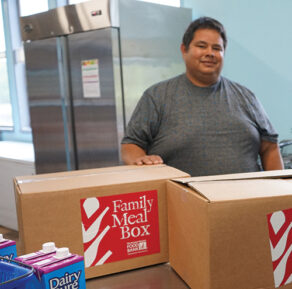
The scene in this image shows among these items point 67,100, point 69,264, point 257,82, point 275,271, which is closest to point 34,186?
point 69,264

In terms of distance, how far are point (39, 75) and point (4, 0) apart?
2.12 m

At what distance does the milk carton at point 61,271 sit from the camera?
0.75m

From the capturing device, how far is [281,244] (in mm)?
960

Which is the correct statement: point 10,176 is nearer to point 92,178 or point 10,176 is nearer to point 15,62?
point 15,62

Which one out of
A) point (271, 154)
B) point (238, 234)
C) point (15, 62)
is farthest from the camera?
point (15, 62)

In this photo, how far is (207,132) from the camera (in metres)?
1.74

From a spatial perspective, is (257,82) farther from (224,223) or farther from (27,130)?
(27,130)

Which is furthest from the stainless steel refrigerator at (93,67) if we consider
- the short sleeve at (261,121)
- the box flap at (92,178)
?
the box flap at (92,178)

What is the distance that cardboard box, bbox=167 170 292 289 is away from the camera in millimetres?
905

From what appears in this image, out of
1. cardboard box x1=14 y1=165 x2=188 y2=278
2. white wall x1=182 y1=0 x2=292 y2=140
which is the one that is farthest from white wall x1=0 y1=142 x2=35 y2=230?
cardboard box x1=14 y1=165 x2=188 y2=278

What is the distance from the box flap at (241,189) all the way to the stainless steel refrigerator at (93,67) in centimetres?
173

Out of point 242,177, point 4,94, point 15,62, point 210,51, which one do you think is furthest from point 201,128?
point 4,94

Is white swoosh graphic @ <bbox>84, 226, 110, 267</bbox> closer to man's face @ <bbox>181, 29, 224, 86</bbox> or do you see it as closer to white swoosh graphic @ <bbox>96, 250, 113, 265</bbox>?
white swoosh graphic @ <bbox>96, 250, 113, 265</bbox>

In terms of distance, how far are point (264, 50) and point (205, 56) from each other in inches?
45.3
